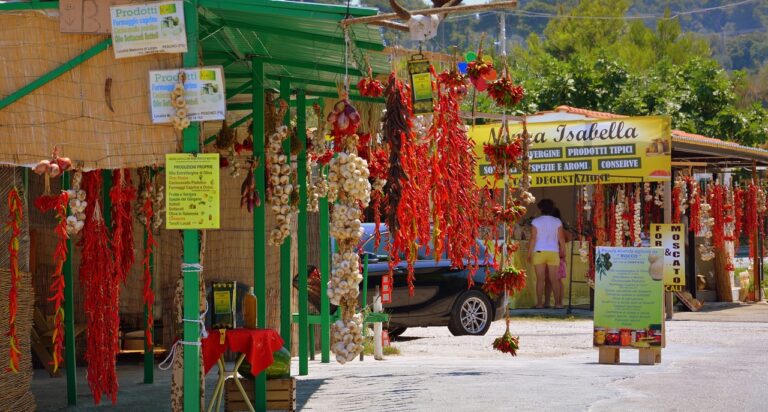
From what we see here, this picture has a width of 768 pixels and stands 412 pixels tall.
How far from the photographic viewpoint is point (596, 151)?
2073 cm

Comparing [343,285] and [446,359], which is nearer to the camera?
[343,285]

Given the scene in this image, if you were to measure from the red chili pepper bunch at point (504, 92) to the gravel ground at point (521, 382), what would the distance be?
8.17ft

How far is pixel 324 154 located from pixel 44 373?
3.98 m

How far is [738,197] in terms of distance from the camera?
963 inches

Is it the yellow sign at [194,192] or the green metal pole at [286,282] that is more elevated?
the yellow sign at [194,192]

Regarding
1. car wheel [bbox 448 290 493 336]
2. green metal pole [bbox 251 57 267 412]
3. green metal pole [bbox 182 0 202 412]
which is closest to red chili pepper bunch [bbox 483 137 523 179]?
green metal pole [bbox 251 57 267 412]

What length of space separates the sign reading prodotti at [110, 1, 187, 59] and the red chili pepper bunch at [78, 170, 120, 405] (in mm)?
1442

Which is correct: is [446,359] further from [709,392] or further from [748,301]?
[748,301]

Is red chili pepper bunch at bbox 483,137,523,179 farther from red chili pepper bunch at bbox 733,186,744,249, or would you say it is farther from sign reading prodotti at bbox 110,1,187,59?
red chili pepper bunch at bbox 733,186,744,249

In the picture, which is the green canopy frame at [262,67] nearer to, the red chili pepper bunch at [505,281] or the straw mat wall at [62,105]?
the straw mat wall at [62,105]

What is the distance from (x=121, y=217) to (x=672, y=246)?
1053 centimetres

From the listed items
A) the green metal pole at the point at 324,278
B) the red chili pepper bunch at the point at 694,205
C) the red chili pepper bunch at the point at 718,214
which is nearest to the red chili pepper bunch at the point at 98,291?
the green metal pole at the point at 324,278

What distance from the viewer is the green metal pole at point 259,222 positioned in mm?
9609

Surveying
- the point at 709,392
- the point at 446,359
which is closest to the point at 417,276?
the point at 446,359
